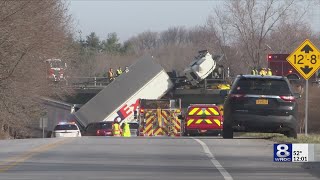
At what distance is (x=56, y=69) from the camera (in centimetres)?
5084

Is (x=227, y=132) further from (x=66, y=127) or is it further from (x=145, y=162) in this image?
(x=66, y=127)

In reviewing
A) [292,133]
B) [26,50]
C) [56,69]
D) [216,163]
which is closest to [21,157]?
[216,163]

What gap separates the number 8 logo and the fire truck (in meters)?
34.2

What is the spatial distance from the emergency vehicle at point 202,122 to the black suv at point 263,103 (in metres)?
13.2

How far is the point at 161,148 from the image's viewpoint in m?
19.1

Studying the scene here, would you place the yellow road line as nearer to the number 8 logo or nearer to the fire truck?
the number 8 logo

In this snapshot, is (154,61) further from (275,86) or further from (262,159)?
(262,159)

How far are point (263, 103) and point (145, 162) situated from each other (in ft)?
22.1

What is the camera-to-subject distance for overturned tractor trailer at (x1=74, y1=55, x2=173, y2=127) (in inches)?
1809

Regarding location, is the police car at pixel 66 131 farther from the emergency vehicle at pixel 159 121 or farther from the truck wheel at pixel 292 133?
the truck wheel at pixel 292 133

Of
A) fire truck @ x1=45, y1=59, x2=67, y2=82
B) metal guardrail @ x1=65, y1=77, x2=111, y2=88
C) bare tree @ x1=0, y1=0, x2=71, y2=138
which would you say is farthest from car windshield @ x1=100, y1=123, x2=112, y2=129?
metal guardrail @ x1=65, y1=77, x2=111, y2=88

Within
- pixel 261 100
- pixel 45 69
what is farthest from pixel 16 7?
pixel 261 100

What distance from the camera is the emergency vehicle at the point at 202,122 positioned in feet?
114

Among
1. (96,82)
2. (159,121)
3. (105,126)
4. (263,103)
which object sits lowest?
(105,126)
